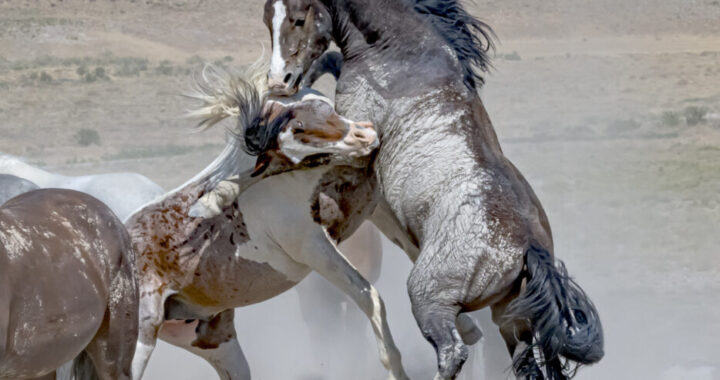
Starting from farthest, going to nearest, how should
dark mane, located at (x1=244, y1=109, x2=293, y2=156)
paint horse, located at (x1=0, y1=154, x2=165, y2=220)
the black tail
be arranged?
paint horse, located at (x1=0, y1=154, x2=165, y2=220) < dark mane, located at (x1=244, y1=109, x2=293, y2=156) < the black tail

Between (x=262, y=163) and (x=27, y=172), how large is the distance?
6.10 ft

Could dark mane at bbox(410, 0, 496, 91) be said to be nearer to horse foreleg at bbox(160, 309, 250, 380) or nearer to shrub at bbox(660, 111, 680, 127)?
horse foreleg at bbox(160, 309, 250, 380)

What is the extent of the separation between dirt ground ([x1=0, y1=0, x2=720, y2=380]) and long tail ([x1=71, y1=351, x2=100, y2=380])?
132 centimetres

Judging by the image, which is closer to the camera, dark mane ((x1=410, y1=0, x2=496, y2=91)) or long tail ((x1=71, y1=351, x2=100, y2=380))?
long tail ((x1=71, y1=351, x2=100, y2=380))

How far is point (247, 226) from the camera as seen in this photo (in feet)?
17.3

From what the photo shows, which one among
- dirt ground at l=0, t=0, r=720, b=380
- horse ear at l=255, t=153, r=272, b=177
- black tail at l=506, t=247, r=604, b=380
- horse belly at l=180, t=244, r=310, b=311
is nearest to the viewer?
black tail at l=506, t=247, r=604, b=380

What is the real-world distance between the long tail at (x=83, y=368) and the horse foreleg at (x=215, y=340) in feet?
3.54

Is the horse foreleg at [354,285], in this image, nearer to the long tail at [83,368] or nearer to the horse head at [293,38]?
the horse head at [293,38]

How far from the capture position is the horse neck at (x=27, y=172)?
6.28 metres

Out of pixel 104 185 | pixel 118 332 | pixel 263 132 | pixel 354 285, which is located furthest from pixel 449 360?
pixel 104 185

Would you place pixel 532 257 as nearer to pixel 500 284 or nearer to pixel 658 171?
pixel 500 284

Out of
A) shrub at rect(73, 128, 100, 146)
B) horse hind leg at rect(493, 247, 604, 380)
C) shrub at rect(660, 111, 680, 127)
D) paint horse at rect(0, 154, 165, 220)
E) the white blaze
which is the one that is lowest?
shrub at rect(73, 128, 100, 146)

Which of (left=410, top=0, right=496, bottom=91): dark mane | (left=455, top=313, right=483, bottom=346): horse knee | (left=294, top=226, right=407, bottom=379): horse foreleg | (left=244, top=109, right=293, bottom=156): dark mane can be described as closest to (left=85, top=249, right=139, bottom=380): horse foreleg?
(left=244, top=109, right=293, bottom=156): dark mane

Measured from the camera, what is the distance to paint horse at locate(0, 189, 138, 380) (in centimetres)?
369
